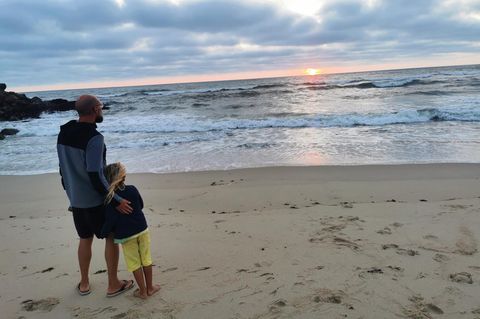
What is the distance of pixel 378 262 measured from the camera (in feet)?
11.8

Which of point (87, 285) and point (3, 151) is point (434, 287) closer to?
point (87, 285)

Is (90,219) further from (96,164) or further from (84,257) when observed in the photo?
(96,164)

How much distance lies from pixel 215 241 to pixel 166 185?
10.9 ft

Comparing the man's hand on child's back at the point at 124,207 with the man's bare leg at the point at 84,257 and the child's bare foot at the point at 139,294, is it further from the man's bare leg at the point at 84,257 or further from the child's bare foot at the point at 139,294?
the child's bare foot at the point at 139,294

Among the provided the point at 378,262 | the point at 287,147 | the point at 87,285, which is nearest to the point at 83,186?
the point at 87,285

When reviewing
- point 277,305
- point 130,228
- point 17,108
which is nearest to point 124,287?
point 130,228

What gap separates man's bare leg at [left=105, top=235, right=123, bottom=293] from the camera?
3203 millimetres

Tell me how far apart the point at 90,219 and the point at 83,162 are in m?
0.51

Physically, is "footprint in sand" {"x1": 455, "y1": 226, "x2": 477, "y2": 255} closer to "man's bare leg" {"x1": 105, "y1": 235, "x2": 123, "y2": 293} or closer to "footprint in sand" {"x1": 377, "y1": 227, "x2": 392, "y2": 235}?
"footprint in sand" {"x1": 377, "y1": 227, "x2": 392, "y2": 235}

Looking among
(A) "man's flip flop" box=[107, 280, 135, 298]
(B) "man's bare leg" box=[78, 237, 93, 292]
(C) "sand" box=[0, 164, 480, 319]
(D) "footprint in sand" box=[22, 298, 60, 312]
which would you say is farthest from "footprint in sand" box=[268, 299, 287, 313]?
(D) "footprint in sand" box=[22, 298, 60, 312]

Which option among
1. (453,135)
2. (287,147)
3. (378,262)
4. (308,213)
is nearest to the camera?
(378,262)

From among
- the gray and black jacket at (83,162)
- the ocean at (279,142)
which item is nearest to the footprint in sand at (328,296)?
the gray and black jacket at (83,162)

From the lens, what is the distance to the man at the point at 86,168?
2.89 meters

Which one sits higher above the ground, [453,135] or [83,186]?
[83,186]
